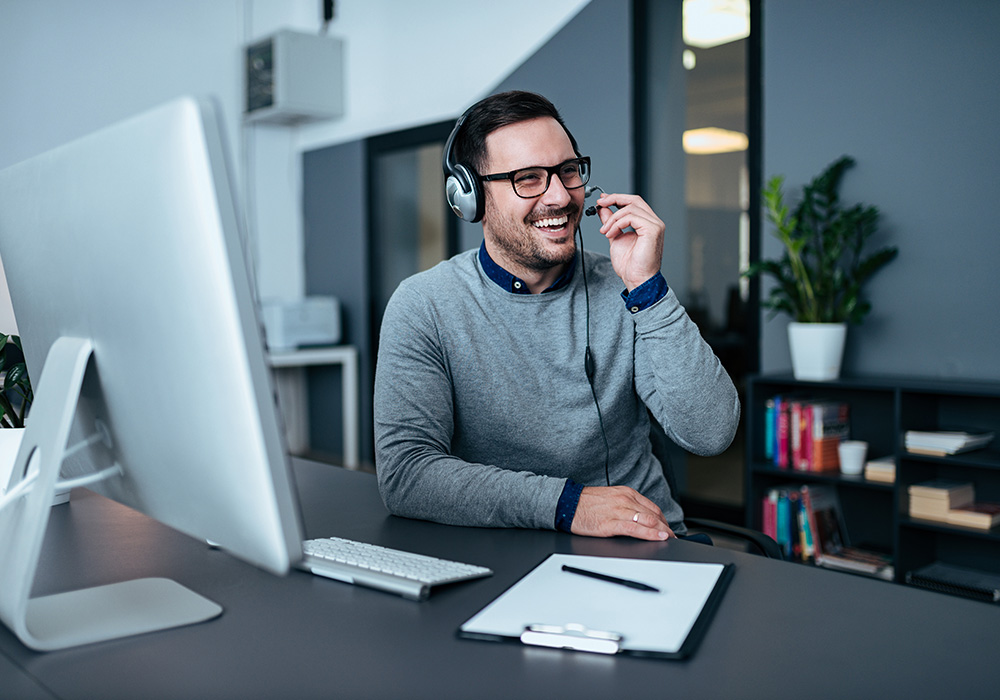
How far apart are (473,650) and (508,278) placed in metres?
0.93

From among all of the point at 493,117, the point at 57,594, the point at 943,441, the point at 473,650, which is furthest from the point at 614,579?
the point at 943,441

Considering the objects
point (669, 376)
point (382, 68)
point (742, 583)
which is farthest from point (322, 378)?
point (742, 583)

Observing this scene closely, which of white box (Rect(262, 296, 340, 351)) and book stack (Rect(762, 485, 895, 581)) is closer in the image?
book stack (Rect(762, 485, 895, 581))

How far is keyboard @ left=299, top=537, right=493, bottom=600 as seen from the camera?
0.93m

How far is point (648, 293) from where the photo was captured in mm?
1441

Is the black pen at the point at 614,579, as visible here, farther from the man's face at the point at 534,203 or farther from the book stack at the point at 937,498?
the book stack at the point at 937,498

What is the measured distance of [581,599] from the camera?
89cm

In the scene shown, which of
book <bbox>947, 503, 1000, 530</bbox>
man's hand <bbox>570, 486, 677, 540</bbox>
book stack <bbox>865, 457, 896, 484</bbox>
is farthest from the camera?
book stack <bbox>865, 457, 896, 484</bbox>

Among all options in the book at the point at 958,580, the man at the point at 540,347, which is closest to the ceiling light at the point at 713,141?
the book at the point at 958,580

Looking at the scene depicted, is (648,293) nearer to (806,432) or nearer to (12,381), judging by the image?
(12,381)

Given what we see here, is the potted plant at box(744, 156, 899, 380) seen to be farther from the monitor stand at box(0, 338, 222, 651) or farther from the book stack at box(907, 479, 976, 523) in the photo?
the monitor stand at box(0, 338, 222, 651)

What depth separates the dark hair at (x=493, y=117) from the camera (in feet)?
5.23

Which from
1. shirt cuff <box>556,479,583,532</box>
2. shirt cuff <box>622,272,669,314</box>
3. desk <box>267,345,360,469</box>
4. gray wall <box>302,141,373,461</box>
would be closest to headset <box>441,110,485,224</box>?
shirt cuff <box>622,272,669,314</box>

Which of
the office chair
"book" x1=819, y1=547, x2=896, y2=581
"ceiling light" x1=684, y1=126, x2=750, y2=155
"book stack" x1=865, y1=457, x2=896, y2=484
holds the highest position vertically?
"ceiling light" x1=684, y1=126, x2=750, y2=155
